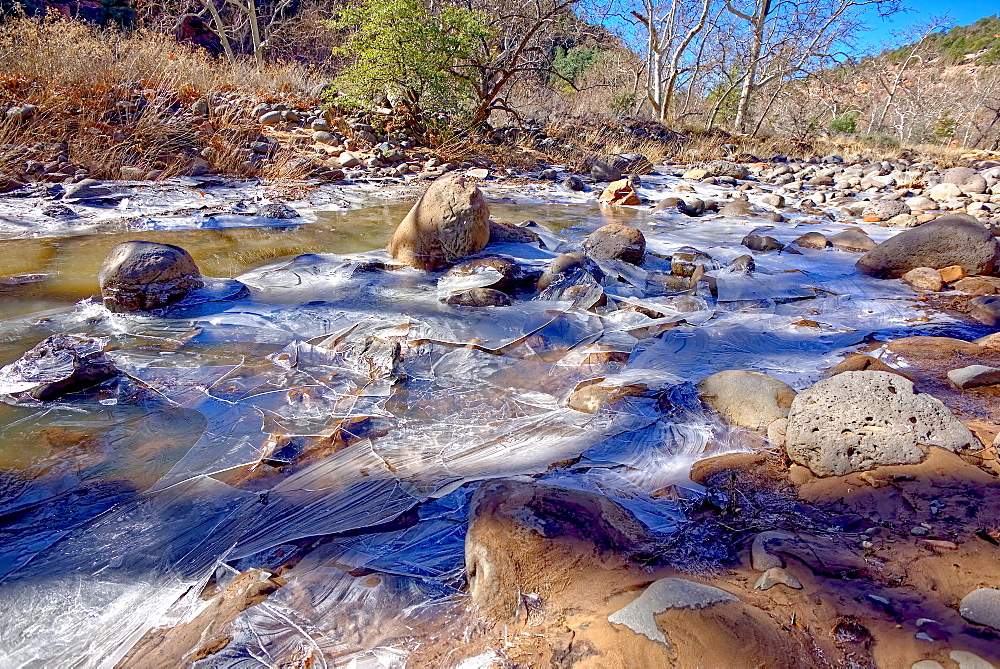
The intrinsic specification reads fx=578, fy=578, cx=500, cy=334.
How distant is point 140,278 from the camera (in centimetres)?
318

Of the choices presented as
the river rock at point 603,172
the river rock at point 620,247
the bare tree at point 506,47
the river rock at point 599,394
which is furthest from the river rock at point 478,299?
the bare tree at point 506,47

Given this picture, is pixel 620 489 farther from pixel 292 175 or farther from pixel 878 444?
pixel 292 175

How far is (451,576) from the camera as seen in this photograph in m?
1.35

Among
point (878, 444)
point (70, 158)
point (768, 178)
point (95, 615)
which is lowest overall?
point (95, 615)

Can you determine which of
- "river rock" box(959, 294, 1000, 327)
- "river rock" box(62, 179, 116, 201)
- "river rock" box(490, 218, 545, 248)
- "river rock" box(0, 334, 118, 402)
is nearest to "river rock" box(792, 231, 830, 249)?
"river rock" box(959, 294, 1000, 327)

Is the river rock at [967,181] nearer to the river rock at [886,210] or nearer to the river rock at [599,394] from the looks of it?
the river rock at [886,210]

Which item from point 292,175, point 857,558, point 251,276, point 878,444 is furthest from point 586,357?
point 292,175

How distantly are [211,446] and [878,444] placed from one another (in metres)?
2.14

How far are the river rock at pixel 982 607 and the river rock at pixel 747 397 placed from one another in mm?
976

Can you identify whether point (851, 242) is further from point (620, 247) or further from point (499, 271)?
point (499, 271)

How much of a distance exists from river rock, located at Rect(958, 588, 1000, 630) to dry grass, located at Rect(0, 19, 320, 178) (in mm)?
7489

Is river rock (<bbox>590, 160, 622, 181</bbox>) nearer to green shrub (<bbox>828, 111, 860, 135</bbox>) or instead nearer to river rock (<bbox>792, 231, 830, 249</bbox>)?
river rock (<bbox>792, 231, 830, 249</bbox>)

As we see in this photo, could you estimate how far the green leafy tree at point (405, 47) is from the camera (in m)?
8.72

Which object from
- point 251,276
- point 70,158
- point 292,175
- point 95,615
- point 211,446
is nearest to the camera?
point 95,615
